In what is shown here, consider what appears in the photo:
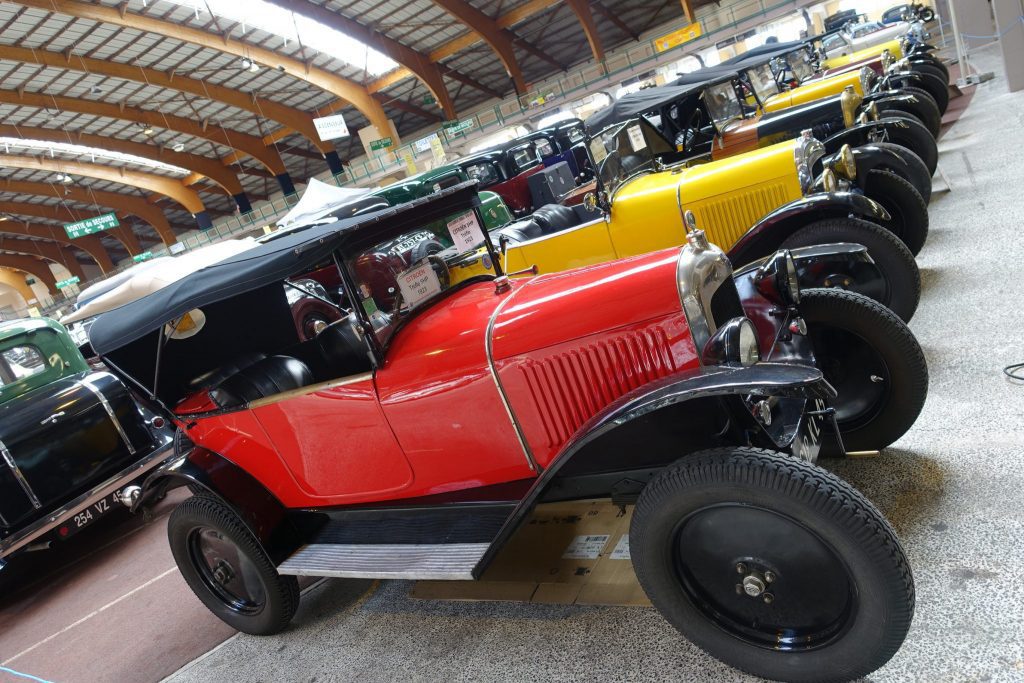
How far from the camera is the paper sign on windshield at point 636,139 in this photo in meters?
6.10

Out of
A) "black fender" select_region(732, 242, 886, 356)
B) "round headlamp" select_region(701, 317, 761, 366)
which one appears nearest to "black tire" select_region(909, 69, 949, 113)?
"black fender" select_region(732, 242, 886, 356)

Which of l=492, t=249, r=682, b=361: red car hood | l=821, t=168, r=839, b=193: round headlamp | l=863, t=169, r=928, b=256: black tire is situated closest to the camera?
l=492, t=249, r=682, b=361: red car hood

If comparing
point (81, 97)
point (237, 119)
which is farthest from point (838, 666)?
point (237, 119)

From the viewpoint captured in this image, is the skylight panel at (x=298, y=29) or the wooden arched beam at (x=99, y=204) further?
the wooden arched beam at (x=99, y=204)

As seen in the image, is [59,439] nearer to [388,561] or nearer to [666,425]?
[388,561]

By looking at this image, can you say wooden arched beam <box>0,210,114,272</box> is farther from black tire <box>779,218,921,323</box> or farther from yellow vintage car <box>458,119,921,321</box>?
black tire <box>779,218,921,323</box>

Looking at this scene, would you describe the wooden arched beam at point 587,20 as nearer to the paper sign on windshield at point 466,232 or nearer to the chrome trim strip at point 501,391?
the paper sign on windshield at point 466,232

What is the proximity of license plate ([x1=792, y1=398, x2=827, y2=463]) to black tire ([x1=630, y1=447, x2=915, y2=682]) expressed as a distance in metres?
0.39

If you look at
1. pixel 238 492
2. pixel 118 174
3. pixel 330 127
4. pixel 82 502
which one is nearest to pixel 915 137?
pixel 238 492

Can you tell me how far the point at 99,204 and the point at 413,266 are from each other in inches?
1372

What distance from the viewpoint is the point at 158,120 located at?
25875 millimetres

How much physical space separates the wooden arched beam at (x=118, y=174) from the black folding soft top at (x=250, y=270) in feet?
91.8

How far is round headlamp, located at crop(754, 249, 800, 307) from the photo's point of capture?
300 centimetres

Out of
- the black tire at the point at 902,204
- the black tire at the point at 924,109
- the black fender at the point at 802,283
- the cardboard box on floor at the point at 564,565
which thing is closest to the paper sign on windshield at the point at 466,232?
the black fender at the point at 802,283
